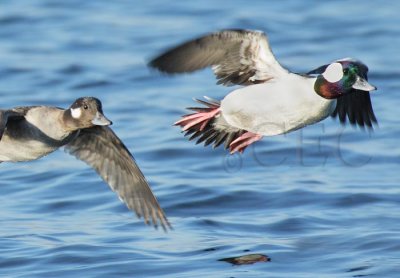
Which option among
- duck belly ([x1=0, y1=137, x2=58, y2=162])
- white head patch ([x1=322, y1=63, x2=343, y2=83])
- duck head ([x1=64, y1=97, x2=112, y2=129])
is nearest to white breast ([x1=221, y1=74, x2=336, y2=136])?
white head patch ([x1=322, y1=63, x2=343, y2=83])

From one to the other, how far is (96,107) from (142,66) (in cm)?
858

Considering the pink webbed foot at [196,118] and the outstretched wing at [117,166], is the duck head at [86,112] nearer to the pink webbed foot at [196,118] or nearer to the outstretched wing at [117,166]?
the outstretched wing at [117,166]

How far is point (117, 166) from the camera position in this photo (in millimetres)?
9008

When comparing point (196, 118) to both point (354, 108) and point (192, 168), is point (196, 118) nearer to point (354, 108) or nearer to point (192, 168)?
point (354, 108)

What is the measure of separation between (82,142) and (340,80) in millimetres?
2086

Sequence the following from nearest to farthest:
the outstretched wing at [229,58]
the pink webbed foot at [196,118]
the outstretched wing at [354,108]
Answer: the outstretched wing at [229,58], the pink webbed foot at [196,118], the outstretched wing at [354,108]

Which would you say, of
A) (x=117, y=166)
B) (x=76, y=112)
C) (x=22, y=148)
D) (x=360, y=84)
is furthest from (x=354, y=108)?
(x=22, y=148)

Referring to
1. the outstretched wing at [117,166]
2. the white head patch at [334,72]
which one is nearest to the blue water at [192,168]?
the outstretched wing at [117,166]

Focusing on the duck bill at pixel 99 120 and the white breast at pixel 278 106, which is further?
the white breast at pixel 278 106

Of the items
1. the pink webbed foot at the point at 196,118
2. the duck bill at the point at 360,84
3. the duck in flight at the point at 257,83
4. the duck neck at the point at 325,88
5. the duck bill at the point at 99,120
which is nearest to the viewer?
the duck bill at the point at 99,120

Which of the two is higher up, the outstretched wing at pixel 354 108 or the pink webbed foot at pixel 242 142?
the outstretched wing at pixel 354 108

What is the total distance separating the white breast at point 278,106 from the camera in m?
8.79

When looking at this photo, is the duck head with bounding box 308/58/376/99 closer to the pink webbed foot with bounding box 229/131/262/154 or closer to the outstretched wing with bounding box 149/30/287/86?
the outstretched wing with bounding box 149/30/287/86

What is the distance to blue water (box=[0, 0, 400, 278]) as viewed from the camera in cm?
955
